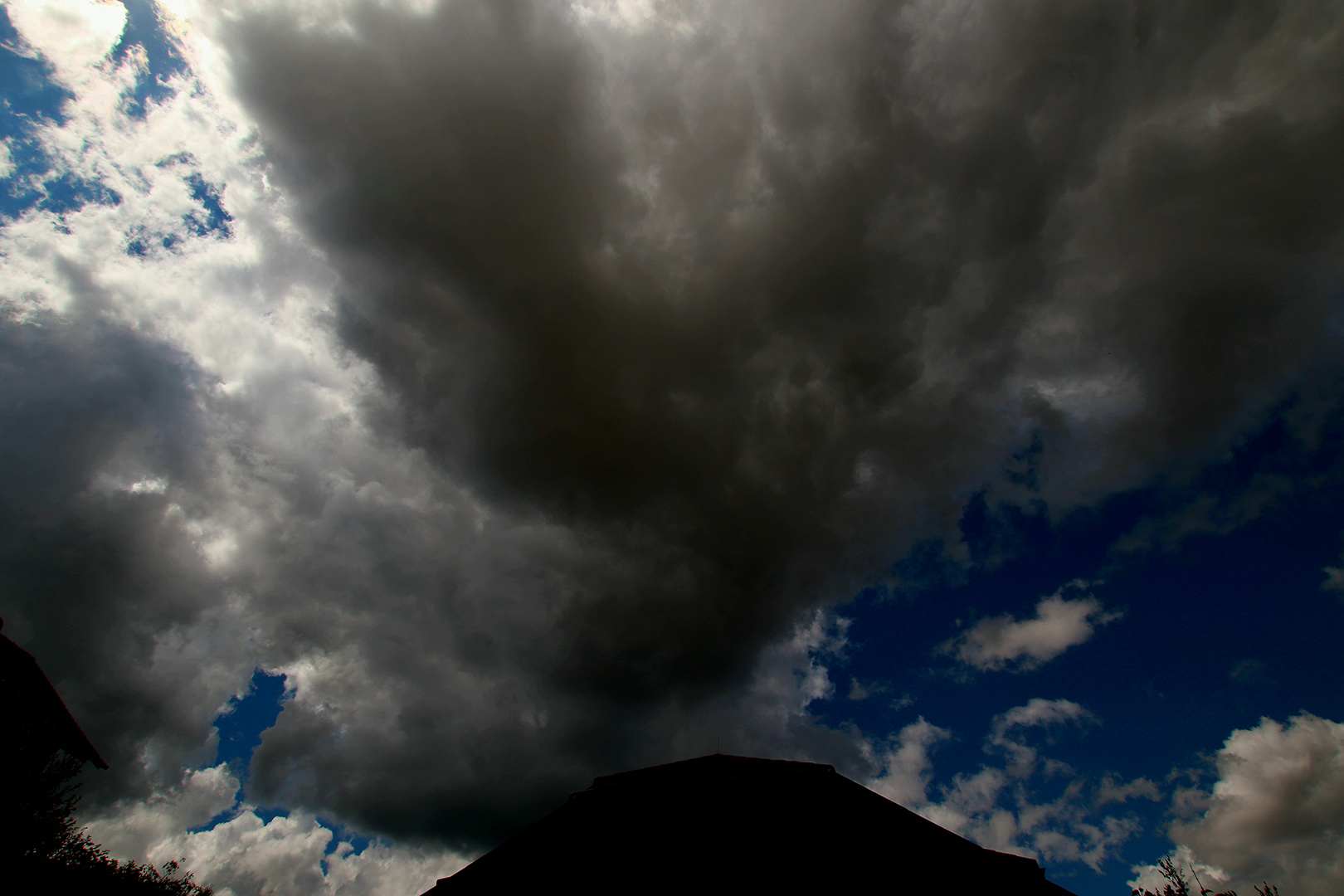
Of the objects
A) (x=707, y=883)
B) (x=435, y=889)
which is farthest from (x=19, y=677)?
(x=707, y=883)

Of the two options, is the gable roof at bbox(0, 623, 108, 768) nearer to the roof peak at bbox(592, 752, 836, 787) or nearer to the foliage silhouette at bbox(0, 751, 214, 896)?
the foliage silhouette at bbox(0, 751, 214, 896)

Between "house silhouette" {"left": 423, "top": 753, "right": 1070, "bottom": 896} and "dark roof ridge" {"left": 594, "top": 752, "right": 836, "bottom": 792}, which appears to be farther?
"dark roof ridge" {"left": 594, "top": 752, "right": 836, "bottom": 792}

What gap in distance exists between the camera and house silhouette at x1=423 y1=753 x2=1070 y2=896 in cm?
1401

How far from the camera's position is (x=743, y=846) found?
48.3ft

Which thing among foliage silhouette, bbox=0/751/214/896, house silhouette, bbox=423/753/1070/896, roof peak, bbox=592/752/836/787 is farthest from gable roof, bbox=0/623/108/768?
roof peak, bbox=592/752/836/787

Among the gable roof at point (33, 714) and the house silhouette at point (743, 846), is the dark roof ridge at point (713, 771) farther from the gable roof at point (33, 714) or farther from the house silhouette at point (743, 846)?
the gable roof at point (33, 714)

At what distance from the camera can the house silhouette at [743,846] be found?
46.0 feet

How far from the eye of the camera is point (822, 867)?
1389 cm

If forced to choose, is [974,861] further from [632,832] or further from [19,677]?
[19,677]

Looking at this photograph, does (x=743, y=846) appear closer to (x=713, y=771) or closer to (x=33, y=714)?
(x=713, y=771)

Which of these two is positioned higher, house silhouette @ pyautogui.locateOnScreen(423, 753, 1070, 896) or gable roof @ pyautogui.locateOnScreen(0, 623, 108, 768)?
gable roof @ pyautogui.locateOnScreen(0, 623, 108, 768)

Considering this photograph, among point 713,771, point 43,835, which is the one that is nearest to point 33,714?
point 43,835

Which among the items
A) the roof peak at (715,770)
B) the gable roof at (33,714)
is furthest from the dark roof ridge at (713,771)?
the gable roof at (33,714)

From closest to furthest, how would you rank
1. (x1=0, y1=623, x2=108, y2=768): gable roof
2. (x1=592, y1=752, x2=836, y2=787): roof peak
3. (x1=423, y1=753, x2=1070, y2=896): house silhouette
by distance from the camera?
(x1=423, y1=753, x2=1070, y2=896): house silhouette → (x1=592, y1=752, x2=836, y2=787): roof peak → (x1=0, y1=623, x2=108, y2=768): gable roof
